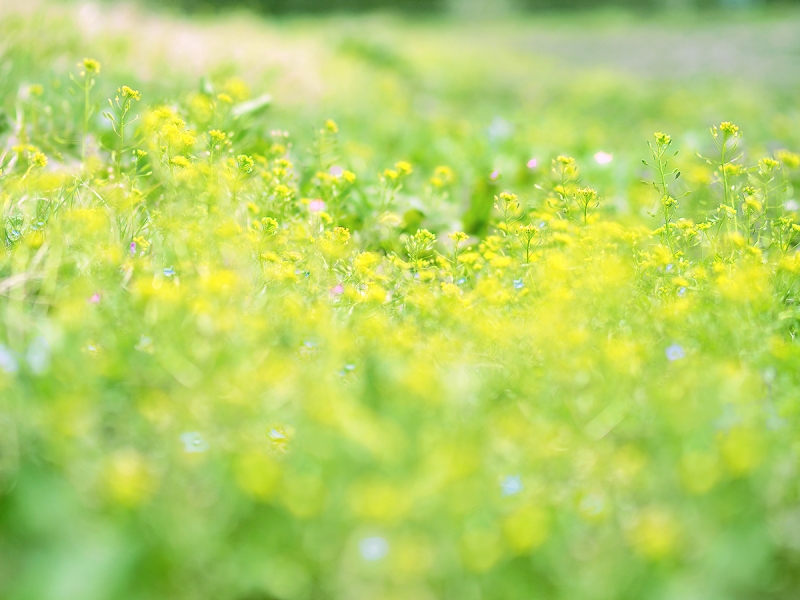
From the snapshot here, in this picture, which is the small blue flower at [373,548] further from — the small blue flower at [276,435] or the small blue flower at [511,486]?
the small blue flower at [276,435]

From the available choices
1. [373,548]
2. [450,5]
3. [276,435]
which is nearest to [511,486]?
[373,548]

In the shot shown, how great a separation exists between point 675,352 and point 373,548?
0.77 meters

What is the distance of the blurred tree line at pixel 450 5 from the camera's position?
1499 cm

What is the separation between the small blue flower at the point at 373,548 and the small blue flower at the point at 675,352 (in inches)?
28.8

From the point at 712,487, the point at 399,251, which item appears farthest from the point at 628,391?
the point at 399,251

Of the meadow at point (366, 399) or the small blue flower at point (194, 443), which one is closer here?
the meadow at point (366, 399)

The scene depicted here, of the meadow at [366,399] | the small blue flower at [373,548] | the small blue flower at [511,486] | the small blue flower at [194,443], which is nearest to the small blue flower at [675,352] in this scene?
the meadow at [366,399]

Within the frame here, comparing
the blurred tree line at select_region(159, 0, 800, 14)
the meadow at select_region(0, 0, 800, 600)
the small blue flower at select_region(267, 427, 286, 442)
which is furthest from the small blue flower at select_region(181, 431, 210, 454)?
the blurred tree line at select_region(159, 0, 800, 14)

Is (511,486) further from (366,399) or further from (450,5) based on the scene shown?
(450,5)

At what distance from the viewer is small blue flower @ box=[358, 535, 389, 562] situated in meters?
0.90

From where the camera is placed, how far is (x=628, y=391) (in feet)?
4.17

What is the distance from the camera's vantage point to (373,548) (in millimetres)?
905

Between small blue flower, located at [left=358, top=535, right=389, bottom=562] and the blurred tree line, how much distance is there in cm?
1468

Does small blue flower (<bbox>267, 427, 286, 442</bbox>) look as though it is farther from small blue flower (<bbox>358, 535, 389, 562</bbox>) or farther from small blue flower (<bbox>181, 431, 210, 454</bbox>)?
small blue flower (<bbox>358, 535, 389, 562</bbox>)
